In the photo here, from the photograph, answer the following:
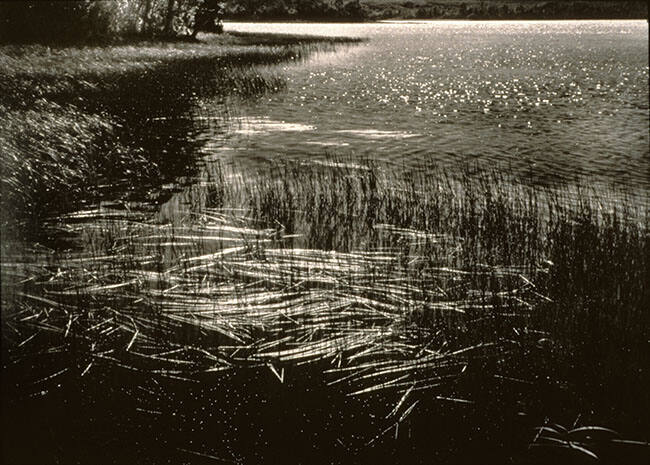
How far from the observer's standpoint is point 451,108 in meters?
6.18

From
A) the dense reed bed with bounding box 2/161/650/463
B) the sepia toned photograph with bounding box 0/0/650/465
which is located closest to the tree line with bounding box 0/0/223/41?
the sepia toned photograph with bounding box 0/0/650/465

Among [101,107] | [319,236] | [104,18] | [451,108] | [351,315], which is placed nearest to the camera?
[351,315]

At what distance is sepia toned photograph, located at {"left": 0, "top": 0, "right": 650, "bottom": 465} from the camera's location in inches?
110

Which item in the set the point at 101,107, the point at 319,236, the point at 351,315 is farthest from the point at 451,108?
the point at 101,107

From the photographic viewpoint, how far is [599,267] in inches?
167

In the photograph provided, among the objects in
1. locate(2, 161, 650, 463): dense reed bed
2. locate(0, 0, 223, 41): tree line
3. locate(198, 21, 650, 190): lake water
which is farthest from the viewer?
locate(198, 21, 650, 190): lake water

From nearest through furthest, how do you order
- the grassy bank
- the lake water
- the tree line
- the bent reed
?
the bent reed < the tree line < the grassy bank < the lake water

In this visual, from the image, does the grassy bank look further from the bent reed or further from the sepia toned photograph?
the bent reed

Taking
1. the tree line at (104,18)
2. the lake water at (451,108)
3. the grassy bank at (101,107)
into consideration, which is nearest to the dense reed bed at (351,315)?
the lake water at (451,108)

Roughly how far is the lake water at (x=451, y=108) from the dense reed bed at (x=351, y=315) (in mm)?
253

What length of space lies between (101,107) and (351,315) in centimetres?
295

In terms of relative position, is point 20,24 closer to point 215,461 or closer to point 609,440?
point 215,461

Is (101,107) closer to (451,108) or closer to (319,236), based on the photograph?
(319,236)

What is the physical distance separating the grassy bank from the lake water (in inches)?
12.6
